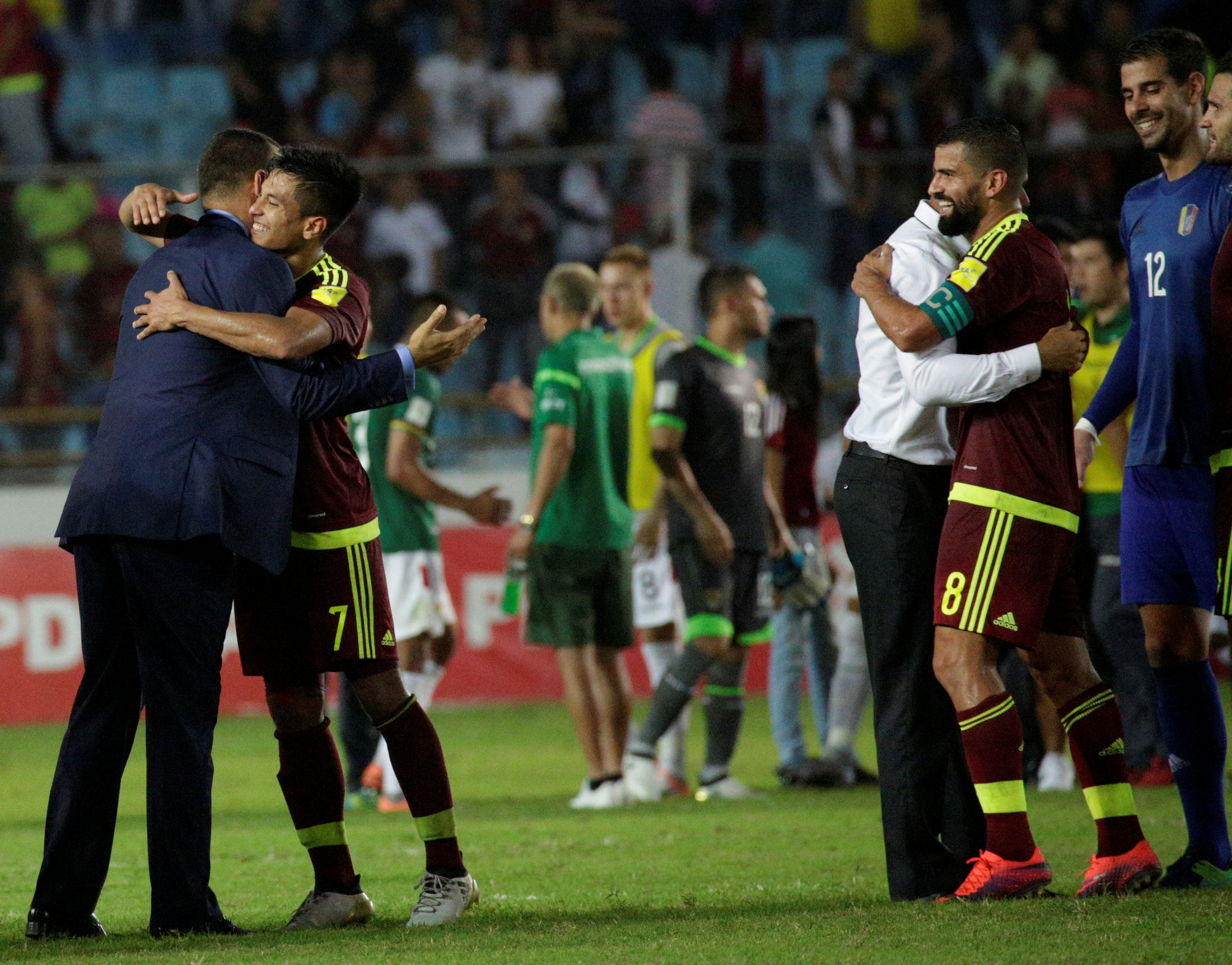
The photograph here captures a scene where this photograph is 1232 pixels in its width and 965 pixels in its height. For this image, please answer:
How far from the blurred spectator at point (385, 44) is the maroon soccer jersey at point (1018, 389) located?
487 inches

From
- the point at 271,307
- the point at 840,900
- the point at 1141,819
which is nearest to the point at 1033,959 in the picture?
the point at 840,900

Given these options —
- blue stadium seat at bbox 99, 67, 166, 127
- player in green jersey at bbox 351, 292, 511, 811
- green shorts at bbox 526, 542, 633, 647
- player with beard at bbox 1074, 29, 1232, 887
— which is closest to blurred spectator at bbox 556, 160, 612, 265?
player in green jersey at bbox 351, 292, 511, 811

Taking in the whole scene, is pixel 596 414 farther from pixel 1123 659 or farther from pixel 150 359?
pixel 150 359

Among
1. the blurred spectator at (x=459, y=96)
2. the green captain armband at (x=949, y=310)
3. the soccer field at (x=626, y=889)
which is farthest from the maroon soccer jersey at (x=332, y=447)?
the blurred spectator at (x=459, y=96)

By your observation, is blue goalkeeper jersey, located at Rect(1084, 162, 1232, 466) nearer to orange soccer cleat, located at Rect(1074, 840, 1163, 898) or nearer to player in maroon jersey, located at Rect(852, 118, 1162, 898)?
player in maroon jersey, located at Rect(852, 118, 1162, 898)

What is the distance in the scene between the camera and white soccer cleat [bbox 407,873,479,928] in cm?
486

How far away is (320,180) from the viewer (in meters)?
4.92

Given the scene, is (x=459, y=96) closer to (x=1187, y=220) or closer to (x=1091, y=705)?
(x=1187, y=220)

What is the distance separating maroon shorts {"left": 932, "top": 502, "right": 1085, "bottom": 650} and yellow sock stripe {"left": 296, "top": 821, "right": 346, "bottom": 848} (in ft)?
6.22

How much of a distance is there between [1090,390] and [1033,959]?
16.3ft

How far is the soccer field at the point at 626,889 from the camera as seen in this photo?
4.25m

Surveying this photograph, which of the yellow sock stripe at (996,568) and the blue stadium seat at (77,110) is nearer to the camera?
the yellow sock stripe at (996,568)

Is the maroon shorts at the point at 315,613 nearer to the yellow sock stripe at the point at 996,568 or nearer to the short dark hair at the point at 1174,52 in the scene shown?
the yellow sock stripe at the point at 996,568

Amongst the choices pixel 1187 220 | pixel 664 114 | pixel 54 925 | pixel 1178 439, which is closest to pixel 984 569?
pixel 1178 439
